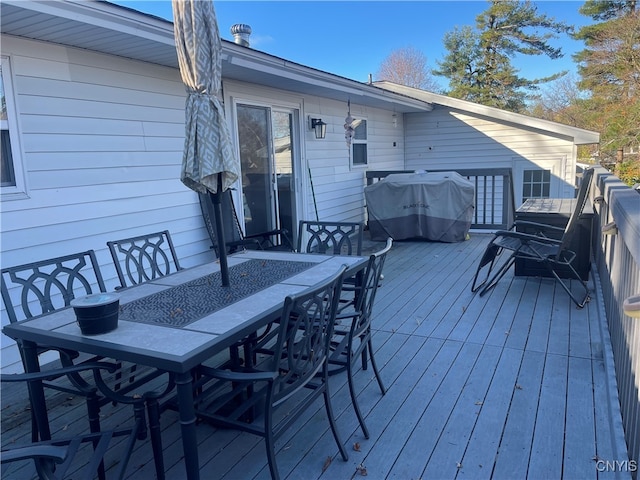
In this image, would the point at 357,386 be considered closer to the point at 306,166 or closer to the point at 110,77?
the point at 110,77

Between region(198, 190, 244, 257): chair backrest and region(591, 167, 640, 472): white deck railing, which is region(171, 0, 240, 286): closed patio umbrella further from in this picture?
region(198, 190, 244, 257): chair backrest

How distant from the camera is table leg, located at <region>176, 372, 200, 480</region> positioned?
5.06ft

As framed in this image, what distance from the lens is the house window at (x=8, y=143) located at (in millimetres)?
2953

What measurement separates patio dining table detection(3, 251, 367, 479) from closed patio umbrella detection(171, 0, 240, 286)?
0.58m

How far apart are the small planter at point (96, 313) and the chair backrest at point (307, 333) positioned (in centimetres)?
66

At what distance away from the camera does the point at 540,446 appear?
2053 mm

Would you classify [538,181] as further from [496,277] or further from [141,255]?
[141,255]

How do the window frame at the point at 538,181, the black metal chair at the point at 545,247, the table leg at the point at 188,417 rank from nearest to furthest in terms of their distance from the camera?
the table leg at the point at 188,417 → the black metal chair at the point at 545,247 → the window frame at the point at 538,181

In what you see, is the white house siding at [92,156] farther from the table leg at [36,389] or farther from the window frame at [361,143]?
the window frame at [361,143]

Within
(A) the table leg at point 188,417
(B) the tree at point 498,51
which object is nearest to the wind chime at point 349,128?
(A) the table leg at point 188,417

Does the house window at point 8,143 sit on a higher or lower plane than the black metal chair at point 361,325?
higher

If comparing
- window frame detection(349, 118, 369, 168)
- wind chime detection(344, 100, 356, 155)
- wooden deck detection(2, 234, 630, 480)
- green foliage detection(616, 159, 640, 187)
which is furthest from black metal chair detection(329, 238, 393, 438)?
green foliage detection(616, 159, 640, 187)

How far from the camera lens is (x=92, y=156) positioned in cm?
353

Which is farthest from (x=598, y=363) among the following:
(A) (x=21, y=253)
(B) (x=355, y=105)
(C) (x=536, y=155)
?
(C) (x=536, y=155)
